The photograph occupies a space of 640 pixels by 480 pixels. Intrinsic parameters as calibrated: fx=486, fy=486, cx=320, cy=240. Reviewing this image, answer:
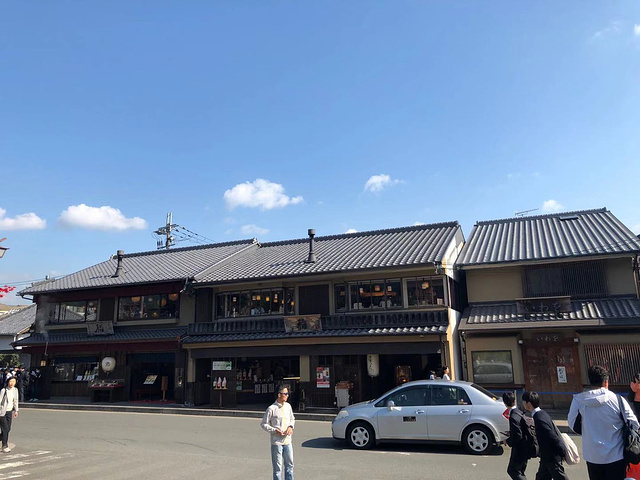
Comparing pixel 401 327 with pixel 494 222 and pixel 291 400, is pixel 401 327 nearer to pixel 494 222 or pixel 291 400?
pixel 291 400

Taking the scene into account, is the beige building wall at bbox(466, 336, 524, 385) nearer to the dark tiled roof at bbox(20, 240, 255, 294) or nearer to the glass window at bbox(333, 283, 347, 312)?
the glass window at bbox(333, 283, 347, 312)

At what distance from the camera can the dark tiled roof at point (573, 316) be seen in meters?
16.6

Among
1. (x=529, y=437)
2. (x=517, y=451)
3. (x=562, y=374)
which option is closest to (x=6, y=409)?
(x=517, y=451)

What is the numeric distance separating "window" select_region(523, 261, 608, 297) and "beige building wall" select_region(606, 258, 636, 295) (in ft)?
0.70

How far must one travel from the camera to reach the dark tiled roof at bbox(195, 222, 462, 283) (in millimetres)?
20188

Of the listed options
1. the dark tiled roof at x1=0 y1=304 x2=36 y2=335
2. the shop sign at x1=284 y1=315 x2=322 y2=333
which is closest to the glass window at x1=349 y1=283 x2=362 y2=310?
the shop sign at x1=284 y1=315 x2=322 y2=333

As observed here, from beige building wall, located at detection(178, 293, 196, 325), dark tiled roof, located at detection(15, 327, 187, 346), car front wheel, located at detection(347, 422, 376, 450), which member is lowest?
car front wheel, located at detection(347, 422, 376, 450)

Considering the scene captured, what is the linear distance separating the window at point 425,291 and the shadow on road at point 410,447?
8.16 meters

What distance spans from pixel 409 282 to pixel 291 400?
6.89 metres

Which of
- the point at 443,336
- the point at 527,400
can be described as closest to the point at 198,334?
the point at 443,336

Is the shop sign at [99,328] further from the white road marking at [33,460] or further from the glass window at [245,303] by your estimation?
the white road marking at [33,460]

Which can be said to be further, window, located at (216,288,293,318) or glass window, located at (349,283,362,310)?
window, located at (216,288,293,318)

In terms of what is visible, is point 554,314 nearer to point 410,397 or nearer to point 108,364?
point 410,397

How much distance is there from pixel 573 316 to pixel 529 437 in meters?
12.7
